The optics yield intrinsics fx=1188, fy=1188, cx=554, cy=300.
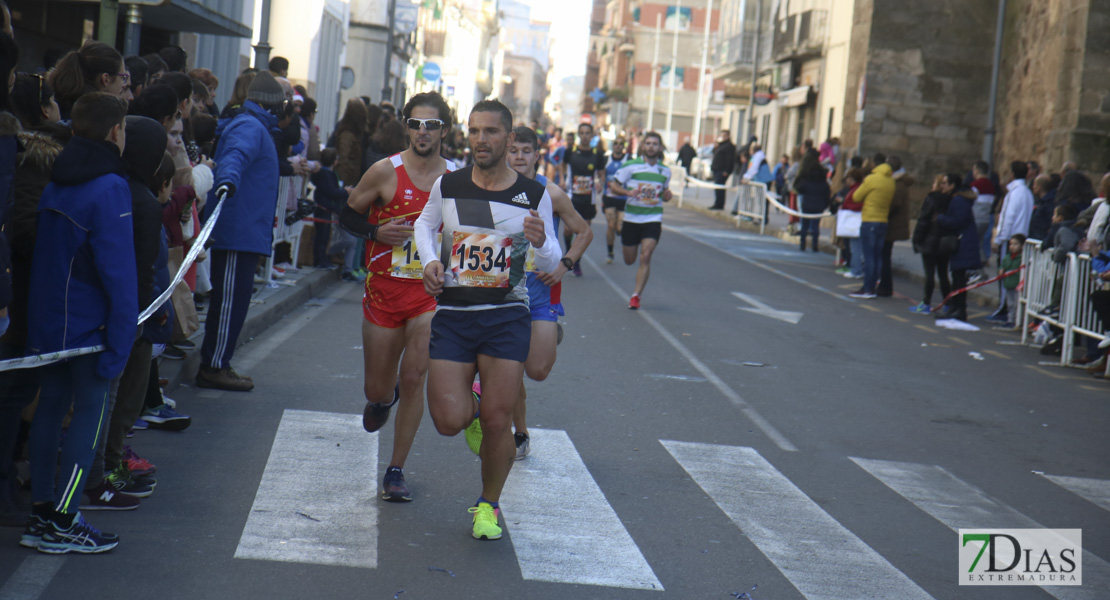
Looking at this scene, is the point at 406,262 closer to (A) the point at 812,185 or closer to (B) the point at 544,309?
(B) the point at 544,309

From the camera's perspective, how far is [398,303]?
582 centimetres

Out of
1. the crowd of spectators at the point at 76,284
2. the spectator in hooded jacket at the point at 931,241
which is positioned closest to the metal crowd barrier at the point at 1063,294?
the spectator in hooded jacket at the point at 931,241

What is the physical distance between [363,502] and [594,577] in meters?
1.34

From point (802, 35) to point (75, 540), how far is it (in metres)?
36.7

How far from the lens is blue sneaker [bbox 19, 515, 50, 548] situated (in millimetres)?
4562

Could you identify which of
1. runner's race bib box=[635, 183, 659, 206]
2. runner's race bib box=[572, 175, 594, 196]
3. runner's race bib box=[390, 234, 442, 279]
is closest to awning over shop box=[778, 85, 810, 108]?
runner's race bib box=[572, 175, 594, 196]

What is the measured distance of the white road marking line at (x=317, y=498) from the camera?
4.77m

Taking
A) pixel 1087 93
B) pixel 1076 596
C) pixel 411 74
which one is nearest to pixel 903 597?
pixel 1076 596

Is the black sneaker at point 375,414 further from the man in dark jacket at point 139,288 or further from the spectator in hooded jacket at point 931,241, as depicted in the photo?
the spectator in hooded jacket at point 931,241

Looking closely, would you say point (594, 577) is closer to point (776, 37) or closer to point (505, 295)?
point (505, 295)

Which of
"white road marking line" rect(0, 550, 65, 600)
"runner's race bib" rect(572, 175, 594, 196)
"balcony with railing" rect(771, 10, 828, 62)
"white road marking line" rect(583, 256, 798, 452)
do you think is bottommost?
"white road marking line" rect(0, 550, 65, 600)

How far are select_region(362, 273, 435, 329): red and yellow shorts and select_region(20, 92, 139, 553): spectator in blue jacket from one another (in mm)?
1447

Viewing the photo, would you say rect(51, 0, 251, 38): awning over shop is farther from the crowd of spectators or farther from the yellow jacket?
the yellow jacket

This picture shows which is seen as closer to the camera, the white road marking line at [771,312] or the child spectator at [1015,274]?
the white road marking line at [771,312]
